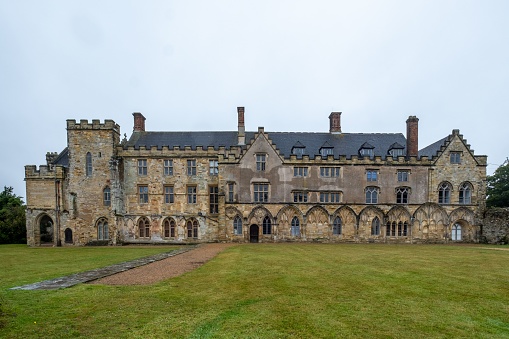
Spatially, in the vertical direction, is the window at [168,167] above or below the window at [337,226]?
above

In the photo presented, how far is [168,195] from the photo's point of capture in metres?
A: 36.1

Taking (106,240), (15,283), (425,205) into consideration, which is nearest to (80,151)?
(106,240)

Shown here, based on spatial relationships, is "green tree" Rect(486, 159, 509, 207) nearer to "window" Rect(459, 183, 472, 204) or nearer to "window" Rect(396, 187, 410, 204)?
"window" Rect(459, 183, 472, 204)

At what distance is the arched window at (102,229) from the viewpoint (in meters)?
34.5

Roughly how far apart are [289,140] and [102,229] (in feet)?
90.2

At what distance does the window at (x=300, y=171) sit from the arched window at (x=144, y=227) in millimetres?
20330

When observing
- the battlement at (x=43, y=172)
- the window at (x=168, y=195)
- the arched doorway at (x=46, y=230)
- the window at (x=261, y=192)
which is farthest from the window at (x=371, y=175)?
the arched doorway at (x=46, y=230)

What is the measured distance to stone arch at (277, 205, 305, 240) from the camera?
1347 inches

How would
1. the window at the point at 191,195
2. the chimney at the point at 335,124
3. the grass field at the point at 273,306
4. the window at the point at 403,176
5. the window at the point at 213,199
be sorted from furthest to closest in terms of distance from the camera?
1. the chimney at the point at 335,124
2. the window at the point at 213,199
3. the window at the point at 191,195
4. the window at the point at 403,176
5. the grass field at the point at 273,306

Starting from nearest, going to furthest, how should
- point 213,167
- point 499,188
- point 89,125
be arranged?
point 89,125 < point 213,167 < point 499,188

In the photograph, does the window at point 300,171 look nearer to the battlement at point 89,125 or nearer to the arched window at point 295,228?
the arched window at point 295,228

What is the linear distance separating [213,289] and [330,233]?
83.6ft

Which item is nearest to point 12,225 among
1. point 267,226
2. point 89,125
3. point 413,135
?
point 89,125

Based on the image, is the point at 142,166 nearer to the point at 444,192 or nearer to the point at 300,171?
the point at 300,171
